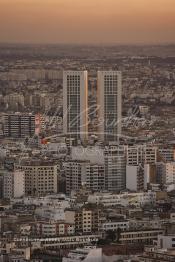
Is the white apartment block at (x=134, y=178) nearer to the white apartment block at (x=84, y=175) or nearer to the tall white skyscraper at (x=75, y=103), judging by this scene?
the white apartment block at (x=84, y=175)

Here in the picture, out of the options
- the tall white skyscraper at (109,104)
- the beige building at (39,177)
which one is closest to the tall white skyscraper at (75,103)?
the tall white skyscraper at (109,104)

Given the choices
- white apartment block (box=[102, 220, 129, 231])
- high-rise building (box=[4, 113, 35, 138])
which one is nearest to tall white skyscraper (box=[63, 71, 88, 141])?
high-rise building (box=[4, 113, 35, 138])

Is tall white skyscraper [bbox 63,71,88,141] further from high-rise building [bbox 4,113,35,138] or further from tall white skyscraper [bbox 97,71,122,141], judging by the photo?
high-rise building [bbox 4,113,35,138]

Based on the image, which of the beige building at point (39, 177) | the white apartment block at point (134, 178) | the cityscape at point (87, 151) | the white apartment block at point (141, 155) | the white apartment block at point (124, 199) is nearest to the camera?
the cityscape at point (87, 151)

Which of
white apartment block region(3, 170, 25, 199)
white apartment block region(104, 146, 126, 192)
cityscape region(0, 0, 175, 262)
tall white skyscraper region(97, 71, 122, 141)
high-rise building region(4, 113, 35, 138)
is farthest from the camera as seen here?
high-rise building region(4, 113, 35, 138)

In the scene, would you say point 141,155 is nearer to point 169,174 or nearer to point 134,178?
point 169,174
